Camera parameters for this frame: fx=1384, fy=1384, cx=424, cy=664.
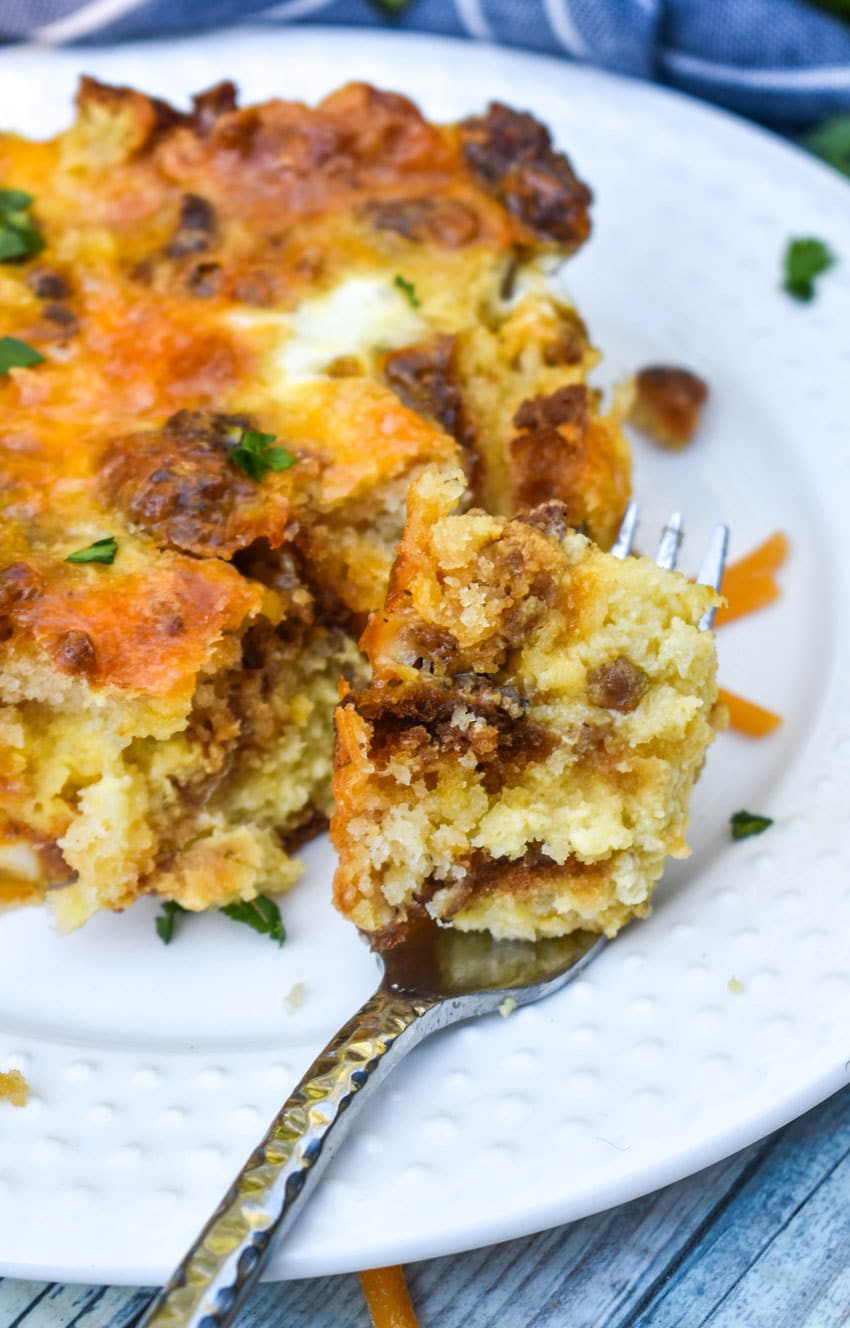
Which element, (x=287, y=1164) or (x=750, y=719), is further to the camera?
(x=750, y=719)

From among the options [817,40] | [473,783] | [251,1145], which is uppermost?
[817,40]

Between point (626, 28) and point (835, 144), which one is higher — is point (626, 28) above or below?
above

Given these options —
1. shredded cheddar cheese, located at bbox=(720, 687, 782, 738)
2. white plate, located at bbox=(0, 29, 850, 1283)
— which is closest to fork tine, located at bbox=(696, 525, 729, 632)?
shredded cheddar cheese, located at bbox=(720, 687, 782, 738)

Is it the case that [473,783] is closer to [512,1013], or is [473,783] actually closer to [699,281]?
[512,1013]

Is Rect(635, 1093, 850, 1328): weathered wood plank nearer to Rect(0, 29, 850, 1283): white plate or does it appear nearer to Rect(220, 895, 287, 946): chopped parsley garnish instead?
Rect(0, 29, 850, 1283): white plate

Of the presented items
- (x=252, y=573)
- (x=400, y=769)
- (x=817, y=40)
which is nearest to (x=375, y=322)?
(x=252, y=573)

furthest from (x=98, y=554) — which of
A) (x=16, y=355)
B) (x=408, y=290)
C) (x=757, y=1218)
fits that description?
(x=757, y=1218)

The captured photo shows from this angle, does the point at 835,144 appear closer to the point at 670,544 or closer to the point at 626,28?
the point at 626,28

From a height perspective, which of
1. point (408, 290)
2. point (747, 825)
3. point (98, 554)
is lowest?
point (747, 825)
